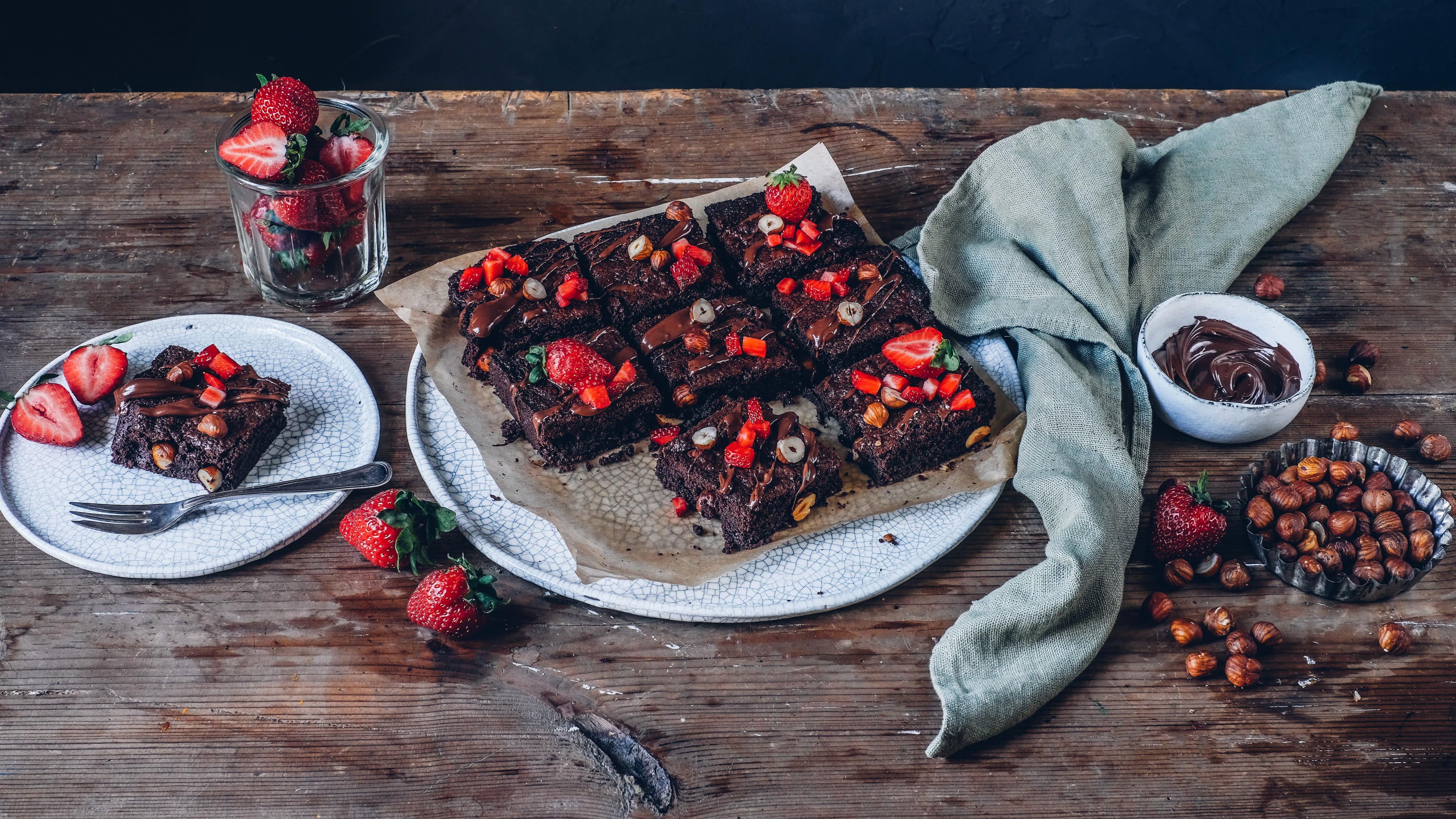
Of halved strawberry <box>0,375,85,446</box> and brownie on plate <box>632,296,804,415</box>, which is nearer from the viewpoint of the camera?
halved strawberry <box>0,375,85,446</box>

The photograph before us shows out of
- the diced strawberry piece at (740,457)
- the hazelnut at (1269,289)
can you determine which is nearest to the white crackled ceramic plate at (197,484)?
the diced strawberry piece at (740,457)

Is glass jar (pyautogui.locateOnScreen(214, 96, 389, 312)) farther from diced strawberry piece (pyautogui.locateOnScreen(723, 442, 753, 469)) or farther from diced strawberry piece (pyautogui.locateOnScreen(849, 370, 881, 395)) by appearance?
diced strawberry piece (pyautogui.locateOnScreen(849, 370, 881, 395))

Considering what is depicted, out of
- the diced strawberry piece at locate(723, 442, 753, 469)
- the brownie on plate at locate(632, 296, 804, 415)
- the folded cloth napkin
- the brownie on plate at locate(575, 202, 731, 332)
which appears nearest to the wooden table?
the folded cloth napkin

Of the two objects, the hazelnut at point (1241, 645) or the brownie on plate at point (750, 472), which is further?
the brownie on plate at point (750, 472)

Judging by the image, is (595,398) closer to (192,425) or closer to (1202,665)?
(192,425)

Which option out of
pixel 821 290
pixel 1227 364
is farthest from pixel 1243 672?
pixel 821 290

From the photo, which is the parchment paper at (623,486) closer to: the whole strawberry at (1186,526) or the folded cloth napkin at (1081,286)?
the folded cloth napkin at (1081,286)

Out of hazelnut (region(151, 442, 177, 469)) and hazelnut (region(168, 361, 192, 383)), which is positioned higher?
hazelnut (region(168, 361, 192, 383))
